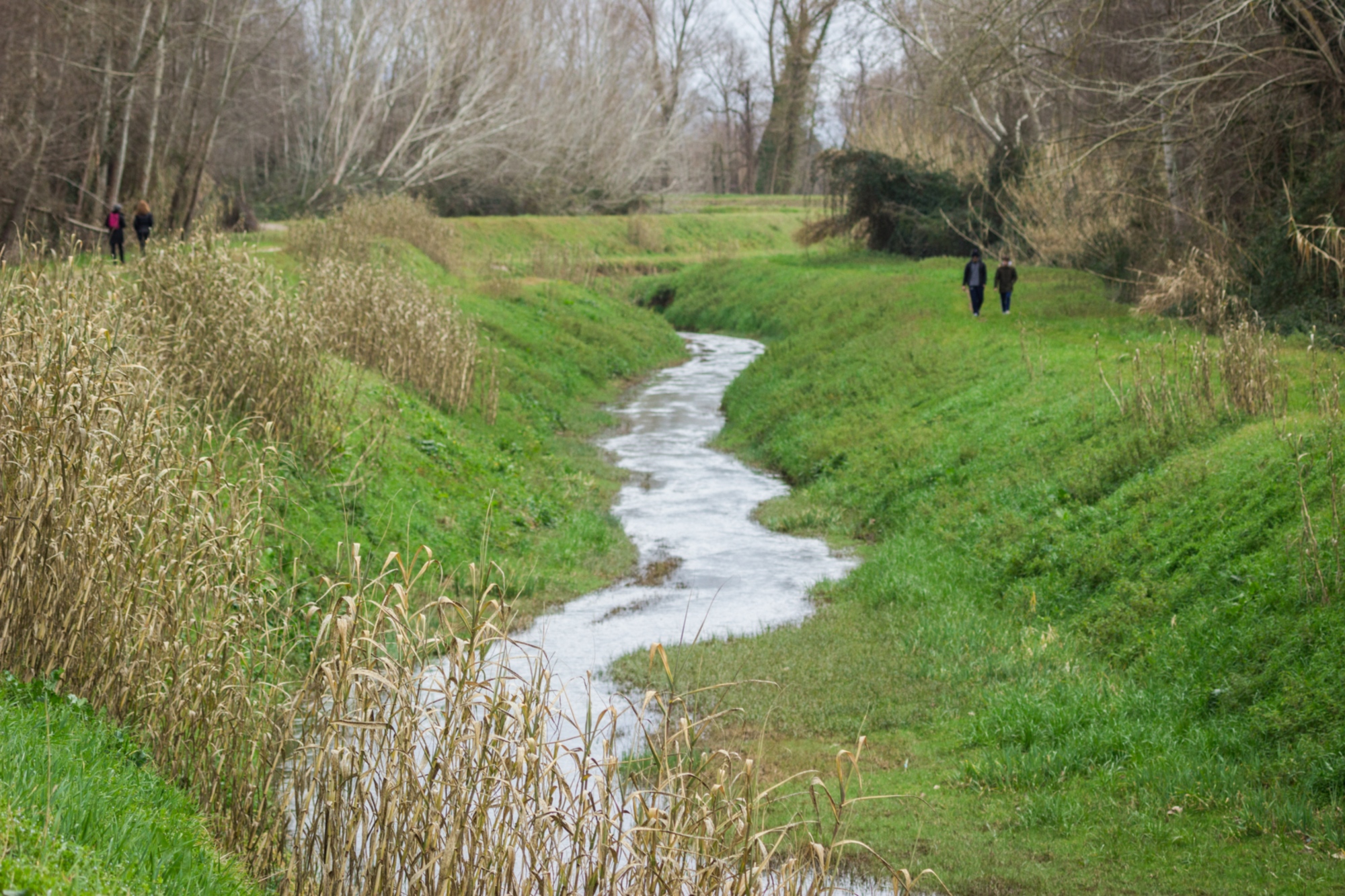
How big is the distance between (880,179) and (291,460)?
29.8 meters

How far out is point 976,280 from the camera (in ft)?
69.6

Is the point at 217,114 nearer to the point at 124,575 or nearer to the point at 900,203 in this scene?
the point at 900,203

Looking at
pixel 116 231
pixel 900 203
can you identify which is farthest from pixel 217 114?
pixel 900 203

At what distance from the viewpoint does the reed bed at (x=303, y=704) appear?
4.37 metres

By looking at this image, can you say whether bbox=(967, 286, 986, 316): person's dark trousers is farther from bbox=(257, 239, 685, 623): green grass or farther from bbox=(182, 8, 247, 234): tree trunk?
bbox=(182, 8, 247, 234): tree trunk

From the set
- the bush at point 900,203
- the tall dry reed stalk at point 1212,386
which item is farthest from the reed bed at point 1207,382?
the bush at point 900,203

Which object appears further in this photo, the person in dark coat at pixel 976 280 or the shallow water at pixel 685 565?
the person in dark coat at pixel 976 280

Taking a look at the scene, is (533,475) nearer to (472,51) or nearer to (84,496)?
(84,496)

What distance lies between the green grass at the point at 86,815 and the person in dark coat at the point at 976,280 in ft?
59.8

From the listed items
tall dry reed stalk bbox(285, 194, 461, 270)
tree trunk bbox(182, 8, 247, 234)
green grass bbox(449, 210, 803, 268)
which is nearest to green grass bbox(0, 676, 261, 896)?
tall dry reed stalk bbox(285, 194, 461, 270)

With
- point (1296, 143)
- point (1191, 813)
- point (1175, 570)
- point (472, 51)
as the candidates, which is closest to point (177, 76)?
point (472, 51)

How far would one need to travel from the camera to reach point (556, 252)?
127 feet

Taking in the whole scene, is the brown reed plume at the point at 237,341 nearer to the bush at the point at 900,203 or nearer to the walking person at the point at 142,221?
the walking person at the point at 142,221

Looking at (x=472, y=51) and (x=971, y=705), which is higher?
(x=472, y=51)
